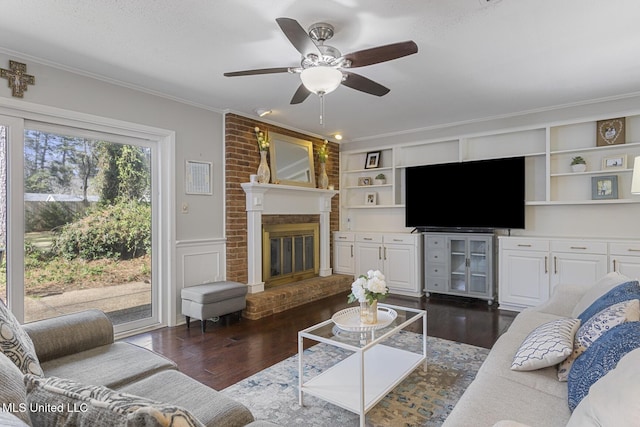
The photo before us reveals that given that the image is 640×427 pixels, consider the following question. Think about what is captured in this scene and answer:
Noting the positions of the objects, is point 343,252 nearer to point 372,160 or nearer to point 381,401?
point 372,160

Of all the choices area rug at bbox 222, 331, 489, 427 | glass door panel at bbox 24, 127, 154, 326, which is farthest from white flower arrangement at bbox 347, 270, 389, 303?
glass door panel at bbox 24, 127, 154, 326

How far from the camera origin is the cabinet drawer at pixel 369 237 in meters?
5.43

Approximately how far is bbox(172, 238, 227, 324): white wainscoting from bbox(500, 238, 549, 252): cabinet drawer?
3.53 m

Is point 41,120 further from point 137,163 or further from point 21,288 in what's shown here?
point 21,288

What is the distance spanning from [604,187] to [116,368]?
4.99m

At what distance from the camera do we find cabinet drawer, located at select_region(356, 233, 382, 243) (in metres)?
5.43

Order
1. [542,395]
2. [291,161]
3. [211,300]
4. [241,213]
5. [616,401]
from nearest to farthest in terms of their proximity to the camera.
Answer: [616,401]
[542,395]
[211,300]
[241,213]
[291,161]

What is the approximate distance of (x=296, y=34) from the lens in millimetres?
1950

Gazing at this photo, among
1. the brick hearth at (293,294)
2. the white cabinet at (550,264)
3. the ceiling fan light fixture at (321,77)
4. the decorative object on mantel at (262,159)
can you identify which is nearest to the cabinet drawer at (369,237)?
the brick hearth at (293,294)

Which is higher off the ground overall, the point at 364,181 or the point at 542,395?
the point at 364,181

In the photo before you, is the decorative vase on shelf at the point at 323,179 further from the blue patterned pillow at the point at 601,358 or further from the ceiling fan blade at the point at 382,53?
the blue patterned pillow at the point at 601,358

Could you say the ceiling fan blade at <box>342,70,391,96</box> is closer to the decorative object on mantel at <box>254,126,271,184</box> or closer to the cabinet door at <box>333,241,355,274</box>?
the decorative object on mantel at <box>254,126,271,184</box>

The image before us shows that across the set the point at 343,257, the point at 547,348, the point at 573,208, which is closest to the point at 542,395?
the point at 547,348

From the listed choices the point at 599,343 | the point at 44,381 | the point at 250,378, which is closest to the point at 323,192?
the point at 250,378
